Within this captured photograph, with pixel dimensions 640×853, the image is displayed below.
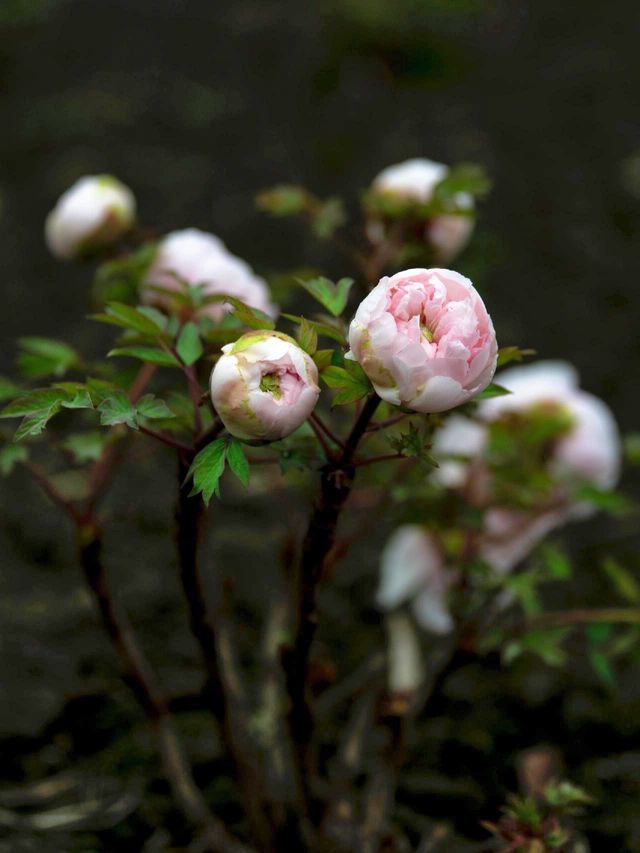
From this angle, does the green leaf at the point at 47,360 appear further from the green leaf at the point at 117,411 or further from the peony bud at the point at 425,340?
the peony bud at the point at 425,340

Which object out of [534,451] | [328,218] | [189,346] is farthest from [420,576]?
[189,346]

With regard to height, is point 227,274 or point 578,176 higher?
point 227,274

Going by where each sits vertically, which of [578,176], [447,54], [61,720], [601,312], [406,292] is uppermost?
[406,292]

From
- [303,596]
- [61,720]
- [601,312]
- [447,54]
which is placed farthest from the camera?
[447,54]

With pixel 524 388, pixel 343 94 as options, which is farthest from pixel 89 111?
pixel 524 388

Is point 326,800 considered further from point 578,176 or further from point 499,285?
point 578,176

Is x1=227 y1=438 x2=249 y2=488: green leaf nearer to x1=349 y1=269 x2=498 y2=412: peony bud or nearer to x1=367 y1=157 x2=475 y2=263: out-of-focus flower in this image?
Answer: x1=349 y1=269 x2=498 y2=412: peony bud
